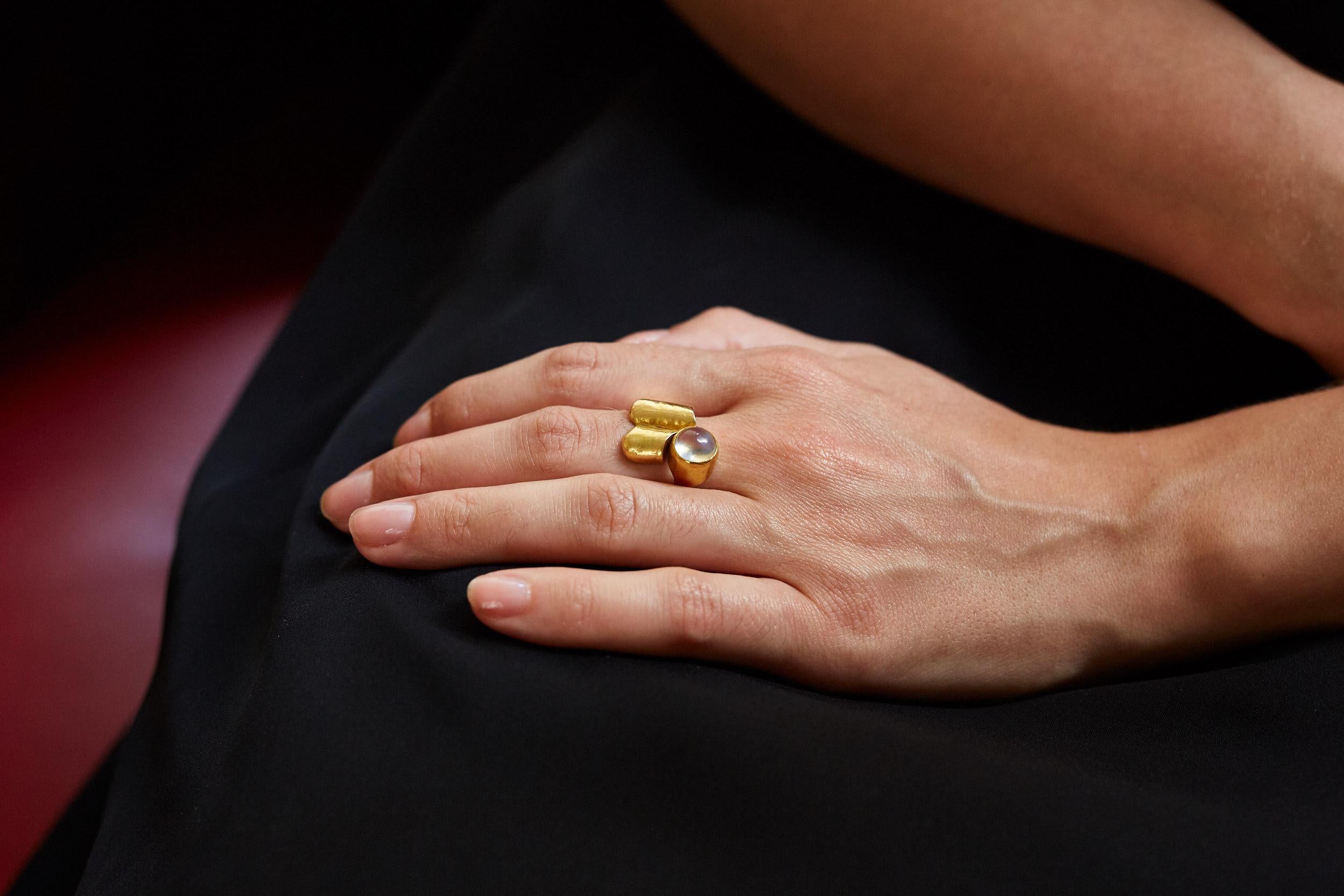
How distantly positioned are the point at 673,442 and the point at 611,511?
76 millimetres

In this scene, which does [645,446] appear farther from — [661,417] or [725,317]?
[725,317]

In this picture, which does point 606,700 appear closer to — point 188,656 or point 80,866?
point 188,656

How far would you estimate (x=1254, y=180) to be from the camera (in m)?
0.88

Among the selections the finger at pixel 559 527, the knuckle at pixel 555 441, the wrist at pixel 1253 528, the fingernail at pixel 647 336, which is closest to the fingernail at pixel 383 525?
the finger at pixel 559 527

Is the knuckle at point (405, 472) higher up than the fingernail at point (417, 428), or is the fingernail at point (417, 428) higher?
the fingernail at point (417, 428)

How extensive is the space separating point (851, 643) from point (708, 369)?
26cm

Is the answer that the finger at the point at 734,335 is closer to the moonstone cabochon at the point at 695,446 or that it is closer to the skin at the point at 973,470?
the skin at the point at 973,470

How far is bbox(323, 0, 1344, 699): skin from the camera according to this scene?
701mm

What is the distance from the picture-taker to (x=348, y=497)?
765mm

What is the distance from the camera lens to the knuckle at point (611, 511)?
0.69 meters

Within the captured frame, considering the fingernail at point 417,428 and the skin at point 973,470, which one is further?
the fingernail at point 417,428

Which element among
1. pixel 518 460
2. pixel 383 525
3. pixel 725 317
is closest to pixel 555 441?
pixel 518 460

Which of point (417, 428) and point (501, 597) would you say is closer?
point (501, 597)

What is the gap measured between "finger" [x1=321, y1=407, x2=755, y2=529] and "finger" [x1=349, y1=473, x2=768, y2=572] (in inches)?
1.5
